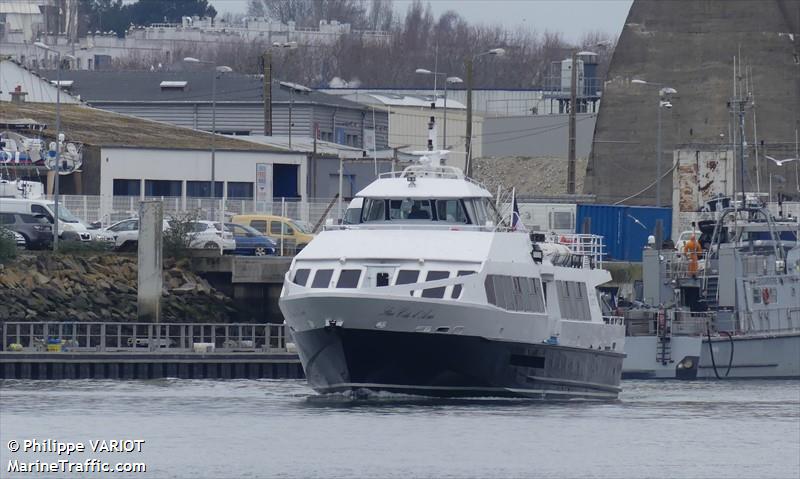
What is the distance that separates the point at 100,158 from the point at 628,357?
2647cm

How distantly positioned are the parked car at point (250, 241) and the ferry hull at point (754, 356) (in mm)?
16057

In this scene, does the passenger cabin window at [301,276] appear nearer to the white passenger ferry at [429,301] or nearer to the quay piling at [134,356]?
the white passenger ferry at [429,301]

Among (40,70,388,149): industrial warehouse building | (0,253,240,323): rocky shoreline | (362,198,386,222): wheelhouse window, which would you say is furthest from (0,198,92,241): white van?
(40,70,388,149): industrial warehouse building

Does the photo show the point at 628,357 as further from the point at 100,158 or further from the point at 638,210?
the point at 100,158

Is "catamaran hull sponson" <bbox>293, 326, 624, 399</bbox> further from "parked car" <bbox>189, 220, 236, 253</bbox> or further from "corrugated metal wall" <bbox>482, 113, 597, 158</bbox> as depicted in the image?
"corrugated metal wall" <bbox>482, 113, 597, 158</bbox>

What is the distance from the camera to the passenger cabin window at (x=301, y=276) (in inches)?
1923

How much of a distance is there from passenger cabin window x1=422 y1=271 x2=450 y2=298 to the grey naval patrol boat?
18.4 metres

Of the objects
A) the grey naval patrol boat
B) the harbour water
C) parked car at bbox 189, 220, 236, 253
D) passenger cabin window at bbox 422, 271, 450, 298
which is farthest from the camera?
parked car at bbox 189, 220, 236, 253

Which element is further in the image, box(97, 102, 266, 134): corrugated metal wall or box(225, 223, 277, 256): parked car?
box(97, 102, 266, 134): corrugated metal wall

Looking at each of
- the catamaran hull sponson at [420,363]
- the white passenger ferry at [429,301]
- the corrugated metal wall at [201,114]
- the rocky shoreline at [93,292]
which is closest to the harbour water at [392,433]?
the catamaran hull sponson at [420,363]

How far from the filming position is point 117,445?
41531 mm

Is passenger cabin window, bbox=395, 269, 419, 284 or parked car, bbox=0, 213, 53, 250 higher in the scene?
passenger cabin window, bbox=395, 269, 419, 284

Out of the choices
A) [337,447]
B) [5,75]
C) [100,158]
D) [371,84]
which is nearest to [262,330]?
[100,158]
